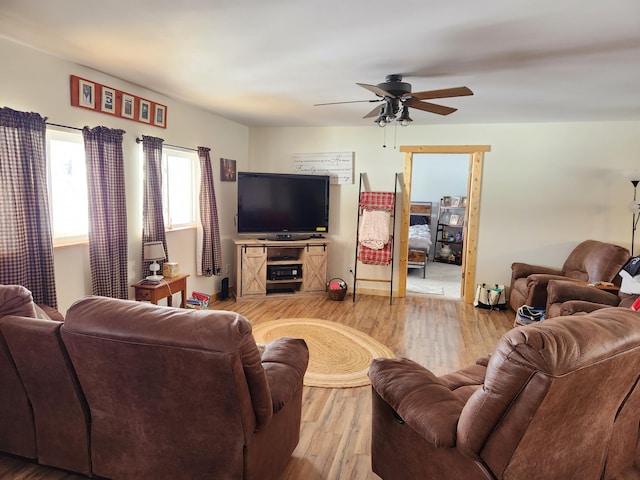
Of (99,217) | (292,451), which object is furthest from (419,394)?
(99,217)

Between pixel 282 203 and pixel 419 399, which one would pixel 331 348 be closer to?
pixel 419 399

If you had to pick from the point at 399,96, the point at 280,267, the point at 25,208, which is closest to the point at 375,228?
the point at 280,267

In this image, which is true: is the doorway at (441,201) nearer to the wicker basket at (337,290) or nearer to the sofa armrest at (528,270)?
the sofa armrest at (528,270)

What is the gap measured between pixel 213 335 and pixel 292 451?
1150 mm

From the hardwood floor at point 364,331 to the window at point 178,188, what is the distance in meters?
1.21

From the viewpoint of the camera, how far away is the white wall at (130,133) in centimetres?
279

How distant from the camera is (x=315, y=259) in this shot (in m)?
5.57

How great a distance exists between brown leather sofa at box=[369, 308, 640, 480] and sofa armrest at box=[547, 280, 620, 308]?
2121 millimetres

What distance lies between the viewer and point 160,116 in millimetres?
4133

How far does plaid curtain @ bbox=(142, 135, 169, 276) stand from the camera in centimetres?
389

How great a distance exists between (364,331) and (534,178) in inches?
118

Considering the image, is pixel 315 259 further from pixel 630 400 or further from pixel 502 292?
pixel 630 400

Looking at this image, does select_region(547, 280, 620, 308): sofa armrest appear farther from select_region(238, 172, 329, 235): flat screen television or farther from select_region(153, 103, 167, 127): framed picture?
select_region(153, 103, 167, 127): framed picture

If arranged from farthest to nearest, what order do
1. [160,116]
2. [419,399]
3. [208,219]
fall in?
[208,219]
[160,116]
[419,399]
